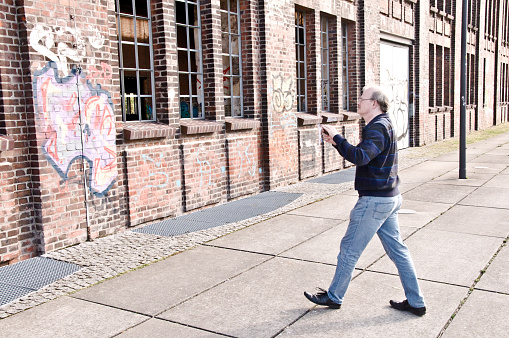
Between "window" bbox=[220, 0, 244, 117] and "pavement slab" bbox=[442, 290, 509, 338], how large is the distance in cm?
642

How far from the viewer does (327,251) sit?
5.96 meters

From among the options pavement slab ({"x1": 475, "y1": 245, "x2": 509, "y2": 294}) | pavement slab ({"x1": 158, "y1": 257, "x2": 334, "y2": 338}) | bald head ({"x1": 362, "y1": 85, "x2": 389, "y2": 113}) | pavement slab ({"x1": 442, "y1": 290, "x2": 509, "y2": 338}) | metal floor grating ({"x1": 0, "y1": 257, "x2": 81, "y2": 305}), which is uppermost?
bald head ({"x1": 362, "y1": 85, "x2": 389, "y2": 113})

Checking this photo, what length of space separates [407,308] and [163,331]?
6.67 feet

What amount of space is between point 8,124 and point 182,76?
3729 mm

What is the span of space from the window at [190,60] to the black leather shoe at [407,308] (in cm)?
552

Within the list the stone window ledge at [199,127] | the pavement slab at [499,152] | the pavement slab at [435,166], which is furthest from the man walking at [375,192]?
the pavement slab at [499,152]

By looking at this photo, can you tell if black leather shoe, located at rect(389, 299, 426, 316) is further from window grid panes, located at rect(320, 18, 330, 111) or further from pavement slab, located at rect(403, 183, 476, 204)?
window grid panes, located at rect(320, 18, 330, 111)

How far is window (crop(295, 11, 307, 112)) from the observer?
12.0 m

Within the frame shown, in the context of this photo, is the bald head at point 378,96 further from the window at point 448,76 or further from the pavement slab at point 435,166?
the window at point 448,76

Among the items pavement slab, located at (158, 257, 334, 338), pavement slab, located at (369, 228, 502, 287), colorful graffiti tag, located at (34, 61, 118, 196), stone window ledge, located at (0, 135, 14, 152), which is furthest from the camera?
colorful graffiti tag, located at (34, 61, 118, 196)

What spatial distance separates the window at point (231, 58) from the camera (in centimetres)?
967

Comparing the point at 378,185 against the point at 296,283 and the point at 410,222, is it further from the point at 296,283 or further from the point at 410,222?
the point at 410,222

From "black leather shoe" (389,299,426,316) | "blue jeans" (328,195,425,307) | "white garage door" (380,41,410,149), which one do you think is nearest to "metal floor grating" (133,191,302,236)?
"blue jeans" (328,195,425,307)

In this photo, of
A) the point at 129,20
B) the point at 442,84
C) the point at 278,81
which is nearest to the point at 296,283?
the point at 129,20
